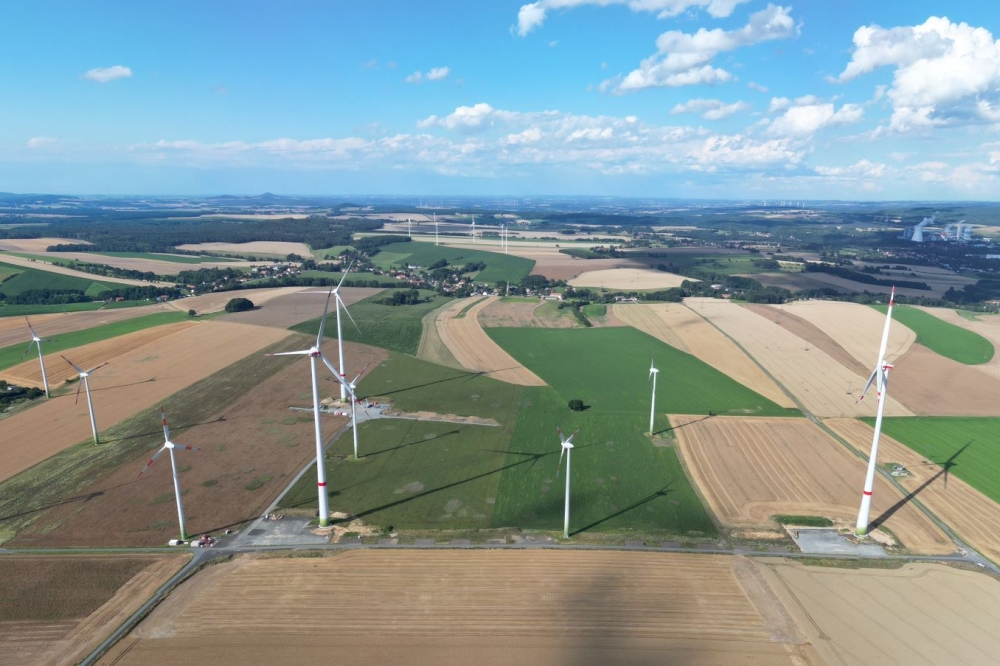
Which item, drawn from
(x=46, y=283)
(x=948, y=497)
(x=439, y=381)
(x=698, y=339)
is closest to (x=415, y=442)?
(x=439, y=381)

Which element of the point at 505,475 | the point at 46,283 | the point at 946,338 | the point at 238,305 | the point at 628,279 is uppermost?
the point at 46,283

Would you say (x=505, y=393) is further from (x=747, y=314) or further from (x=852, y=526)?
(x=747, y=314)

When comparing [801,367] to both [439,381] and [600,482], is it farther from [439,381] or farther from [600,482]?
[439,381]

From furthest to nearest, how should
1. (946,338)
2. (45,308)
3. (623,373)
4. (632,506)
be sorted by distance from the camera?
(45,308), (946,338), (623,373), (632,506)

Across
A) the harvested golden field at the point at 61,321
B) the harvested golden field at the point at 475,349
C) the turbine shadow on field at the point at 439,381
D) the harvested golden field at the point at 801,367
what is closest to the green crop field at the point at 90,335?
the harvested golden field at the point at 61,321

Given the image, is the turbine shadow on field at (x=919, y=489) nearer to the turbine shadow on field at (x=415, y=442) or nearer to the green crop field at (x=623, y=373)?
the green crop field at (x=623, y=373)

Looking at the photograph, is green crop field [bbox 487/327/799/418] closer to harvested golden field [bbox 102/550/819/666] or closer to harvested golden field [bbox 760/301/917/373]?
harvested golden field [bbox 760/301/917/373]
